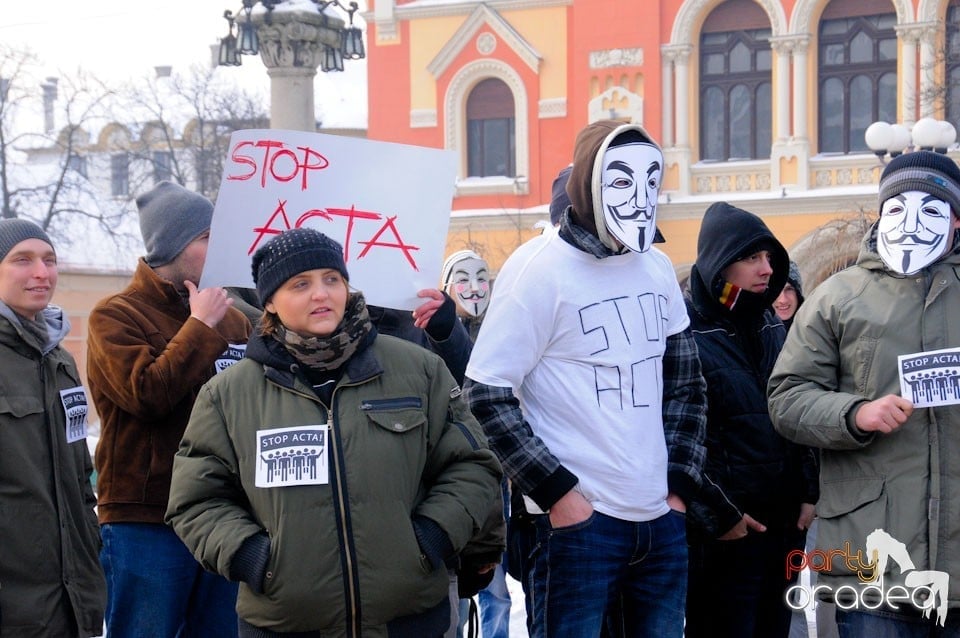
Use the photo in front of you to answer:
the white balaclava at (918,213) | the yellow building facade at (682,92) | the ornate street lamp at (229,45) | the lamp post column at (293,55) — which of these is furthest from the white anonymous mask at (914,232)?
the yellow building facade at (682,92)

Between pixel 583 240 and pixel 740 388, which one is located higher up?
pixel 583 240

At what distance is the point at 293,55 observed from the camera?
424 inches

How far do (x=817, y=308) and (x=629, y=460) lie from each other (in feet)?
2.77

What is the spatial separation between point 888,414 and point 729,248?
45.6 inches

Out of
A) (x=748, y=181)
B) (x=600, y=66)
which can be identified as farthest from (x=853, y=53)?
(x=600, y=66)

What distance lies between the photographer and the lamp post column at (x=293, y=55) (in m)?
10.6

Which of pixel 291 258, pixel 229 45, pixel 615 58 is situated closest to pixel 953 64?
pixel 615 58

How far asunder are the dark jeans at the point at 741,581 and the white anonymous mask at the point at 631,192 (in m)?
1.25

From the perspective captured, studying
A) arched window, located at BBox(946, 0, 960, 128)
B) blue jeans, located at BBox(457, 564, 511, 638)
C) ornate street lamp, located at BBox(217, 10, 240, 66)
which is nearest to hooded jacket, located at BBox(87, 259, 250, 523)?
blue jeans, located at BBox(457, 564, 511, 638)

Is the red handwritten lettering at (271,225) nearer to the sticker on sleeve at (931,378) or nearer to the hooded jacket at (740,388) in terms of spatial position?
the hooded jacket at (740,388)

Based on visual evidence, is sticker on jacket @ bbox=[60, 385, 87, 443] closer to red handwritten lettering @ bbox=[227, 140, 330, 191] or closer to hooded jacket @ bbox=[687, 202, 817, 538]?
red handwritten lettering @ bbox=[227, 140, 330, 191]

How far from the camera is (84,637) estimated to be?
4.69 meters

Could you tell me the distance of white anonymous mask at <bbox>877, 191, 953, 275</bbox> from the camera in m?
4.41

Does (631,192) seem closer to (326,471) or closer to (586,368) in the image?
(586,368)
